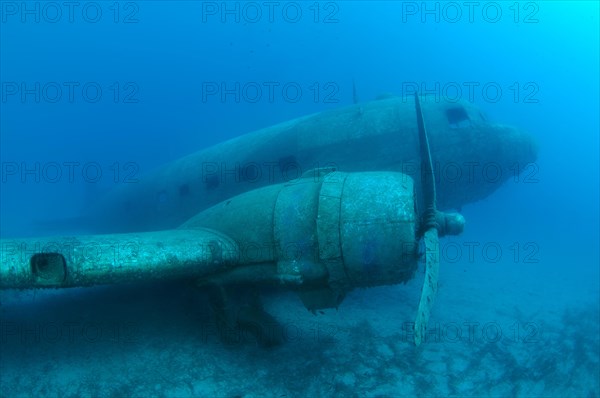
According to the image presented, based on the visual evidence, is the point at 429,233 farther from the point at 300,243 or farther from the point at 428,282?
the point at 300,243

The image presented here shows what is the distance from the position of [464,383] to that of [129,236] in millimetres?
5559

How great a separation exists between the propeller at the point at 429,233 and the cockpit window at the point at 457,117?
10.5 feet

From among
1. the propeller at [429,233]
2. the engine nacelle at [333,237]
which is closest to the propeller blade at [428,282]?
the propeller at [429,233]

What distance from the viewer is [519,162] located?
9.80 m

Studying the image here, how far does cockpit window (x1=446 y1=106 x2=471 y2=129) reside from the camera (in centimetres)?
974

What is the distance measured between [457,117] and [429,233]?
5.35m

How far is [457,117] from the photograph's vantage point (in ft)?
32.3

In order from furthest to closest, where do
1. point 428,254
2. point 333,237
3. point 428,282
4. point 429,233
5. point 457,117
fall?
1. point 457,117
2. point 429,233
3. point 333,237
4. point 428,254
5. point 428,282

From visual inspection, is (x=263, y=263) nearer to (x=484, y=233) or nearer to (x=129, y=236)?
(x=129, y=236)

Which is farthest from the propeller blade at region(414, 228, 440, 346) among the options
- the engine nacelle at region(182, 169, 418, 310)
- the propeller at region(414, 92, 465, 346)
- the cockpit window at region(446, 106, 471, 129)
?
the cockpit window at region(446, 106, 471, 129)

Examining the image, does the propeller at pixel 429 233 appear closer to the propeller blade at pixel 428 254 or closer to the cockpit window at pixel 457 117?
the propeller blade at pixel 428 254

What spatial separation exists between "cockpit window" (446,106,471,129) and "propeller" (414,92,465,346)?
10.5 ft

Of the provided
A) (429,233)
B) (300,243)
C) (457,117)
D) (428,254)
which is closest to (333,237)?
(300,243)

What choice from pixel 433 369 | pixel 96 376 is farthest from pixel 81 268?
pixel 433 369
